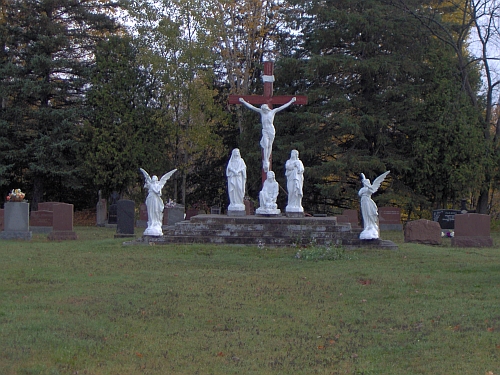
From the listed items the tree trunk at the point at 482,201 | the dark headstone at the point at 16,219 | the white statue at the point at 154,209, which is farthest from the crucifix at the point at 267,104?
the tree trunk at the point at 482,201

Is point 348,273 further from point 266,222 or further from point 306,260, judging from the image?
point 266,222

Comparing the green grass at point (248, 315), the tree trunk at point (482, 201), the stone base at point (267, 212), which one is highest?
the tree trunk at point (482, 201)

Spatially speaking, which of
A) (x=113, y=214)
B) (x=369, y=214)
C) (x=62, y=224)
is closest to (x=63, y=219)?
(x=62, y=224)

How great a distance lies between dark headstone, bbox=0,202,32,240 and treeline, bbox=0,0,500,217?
11.3 m

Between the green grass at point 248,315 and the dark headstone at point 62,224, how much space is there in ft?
19.0

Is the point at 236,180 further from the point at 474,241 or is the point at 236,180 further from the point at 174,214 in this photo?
the point at 474,241

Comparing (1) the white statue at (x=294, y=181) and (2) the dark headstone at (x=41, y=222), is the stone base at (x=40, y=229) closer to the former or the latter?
(2) the dark headstone at (x=41, y=222)

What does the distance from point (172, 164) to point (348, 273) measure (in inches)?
913

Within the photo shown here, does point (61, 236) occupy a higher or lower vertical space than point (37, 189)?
lower

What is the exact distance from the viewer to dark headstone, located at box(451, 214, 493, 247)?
1883 centimetres

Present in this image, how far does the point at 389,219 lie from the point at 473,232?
8906mm

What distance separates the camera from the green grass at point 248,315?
683cm

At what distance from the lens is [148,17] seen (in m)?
34.7

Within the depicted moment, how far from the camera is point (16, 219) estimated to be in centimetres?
2050
